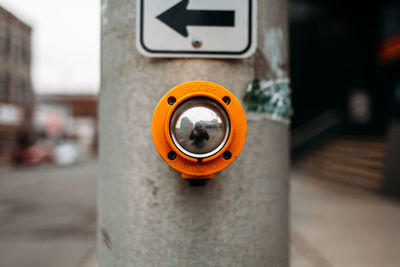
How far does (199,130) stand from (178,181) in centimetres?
26

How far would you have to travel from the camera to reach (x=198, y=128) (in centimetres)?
82

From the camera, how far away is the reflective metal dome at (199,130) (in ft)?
2.69

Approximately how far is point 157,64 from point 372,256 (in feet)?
10.2

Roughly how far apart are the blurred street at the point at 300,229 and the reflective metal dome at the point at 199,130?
2.39 meters

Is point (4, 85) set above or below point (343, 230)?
above

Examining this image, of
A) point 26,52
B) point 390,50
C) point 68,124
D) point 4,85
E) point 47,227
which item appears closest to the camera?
point 47,227

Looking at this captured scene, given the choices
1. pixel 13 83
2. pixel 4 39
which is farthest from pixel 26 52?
pixel 13 83

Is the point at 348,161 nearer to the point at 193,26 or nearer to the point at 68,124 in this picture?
the point at 193,26

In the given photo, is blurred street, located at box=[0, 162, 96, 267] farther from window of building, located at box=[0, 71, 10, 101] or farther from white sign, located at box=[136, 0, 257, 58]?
window of building, located at box=[0, 71, 10, 101]

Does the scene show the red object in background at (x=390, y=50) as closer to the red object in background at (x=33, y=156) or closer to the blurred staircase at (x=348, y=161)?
the blurred staircase at (x=348, y=161)

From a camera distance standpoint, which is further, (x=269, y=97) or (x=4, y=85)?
(x=4, y=85)

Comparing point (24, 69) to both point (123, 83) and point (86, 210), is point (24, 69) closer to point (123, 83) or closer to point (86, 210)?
point (86, 210)

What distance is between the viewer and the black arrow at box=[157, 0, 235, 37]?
38.3 inches

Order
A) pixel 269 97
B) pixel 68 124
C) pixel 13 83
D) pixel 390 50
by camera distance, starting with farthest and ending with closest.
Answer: pixel 68 124
pixel 13 83
pixel 390 50
pixel 269 97
